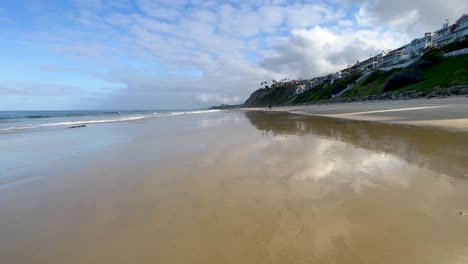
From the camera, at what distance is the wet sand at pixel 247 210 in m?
2.24

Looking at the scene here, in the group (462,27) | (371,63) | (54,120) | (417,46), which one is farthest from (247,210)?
(371,63)

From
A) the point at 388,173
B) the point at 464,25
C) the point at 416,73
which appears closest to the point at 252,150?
the point at 388,173

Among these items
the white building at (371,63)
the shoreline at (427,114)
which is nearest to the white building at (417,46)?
the white building at (371,63)

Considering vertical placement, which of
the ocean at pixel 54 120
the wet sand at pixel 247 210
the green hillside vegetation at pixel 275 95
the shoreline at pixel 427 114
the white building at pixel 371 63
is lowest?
the wet sand at pixel 247 210

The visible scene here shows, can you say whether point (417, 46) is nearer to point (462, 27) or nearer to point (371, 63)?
point (462, 27)

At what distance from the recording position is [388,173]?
4.31 metres

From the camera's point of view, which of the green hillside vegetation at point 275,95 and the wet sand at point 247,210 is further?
the green hillside vegetation at point 275,95

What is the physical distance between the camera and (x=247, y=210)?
314 cm

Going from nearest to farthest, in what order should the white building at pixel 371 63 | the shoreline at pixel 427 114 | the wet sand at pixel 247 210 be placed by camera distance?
the wet sand at pixel 247 210
the shoreline at pixel 427 114
the white building at pixel 371 63

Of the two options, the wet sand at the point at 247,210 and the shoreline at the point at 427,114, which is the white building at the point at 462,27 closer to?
the shoreline at the point at 427,114

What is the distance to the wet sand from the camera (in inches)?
88.1

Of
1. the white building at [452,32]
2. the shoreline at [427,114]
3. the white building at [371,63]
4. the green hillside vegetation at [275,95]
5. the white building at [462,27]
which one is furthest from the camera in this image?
the green hillside vegetation at [275,95]

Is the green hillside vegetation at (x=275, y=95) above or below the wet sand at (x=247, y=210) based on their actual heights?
above

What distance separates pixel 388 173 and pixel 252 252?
3.50 metres
